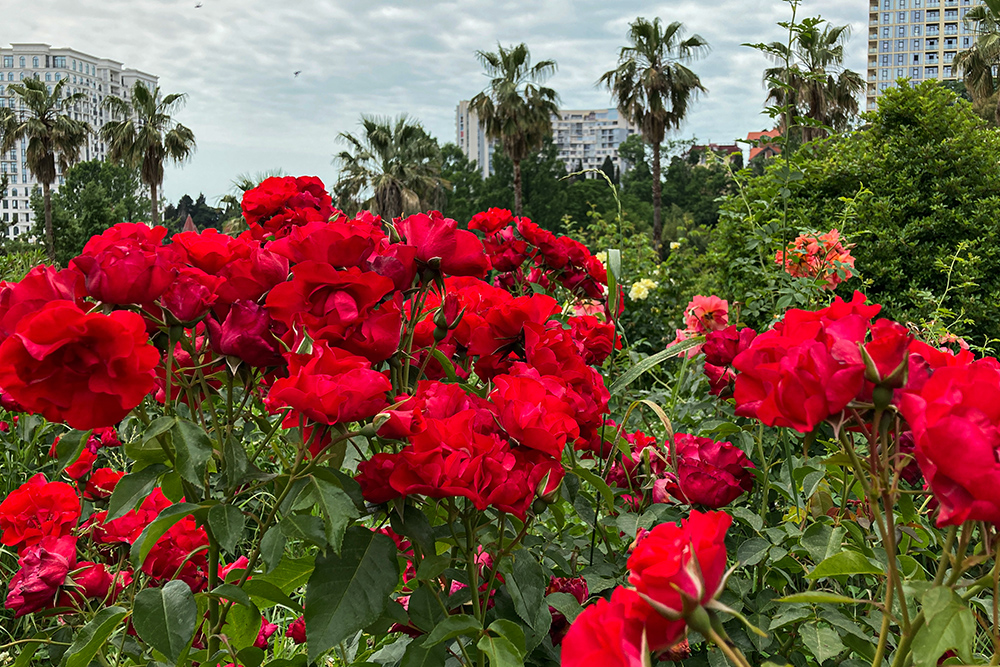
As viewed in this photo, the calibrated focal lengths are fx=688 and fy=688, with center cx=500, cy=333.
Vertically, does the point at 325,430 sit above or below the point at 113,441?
above

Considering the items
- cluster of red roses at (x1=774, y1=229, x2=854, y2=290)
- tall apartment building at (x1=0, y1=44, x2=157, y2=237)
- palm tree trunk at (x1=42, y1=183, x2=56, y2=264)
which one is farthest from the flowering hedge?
tall apartment building at (x1=0, y1=44, x2=157, y2=237)

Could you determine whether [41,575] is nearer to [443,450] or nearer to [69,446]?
[69,446]

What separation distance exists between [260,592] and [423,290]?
390 mm

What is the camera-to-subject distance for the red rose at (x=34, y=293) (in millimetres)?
657

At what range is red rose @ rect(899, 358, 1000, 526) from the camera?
439 mm

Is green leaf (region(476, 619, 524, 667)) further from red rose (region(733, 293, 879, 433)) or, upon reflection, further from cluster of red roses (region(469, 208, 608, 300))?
cluster of red roses (region(469, 208, 608, 300))

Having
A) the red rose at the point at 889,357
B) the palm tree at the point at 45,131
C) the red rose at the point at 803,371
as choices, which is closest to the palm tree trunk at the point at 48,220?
the palm tree at the point at 45,131

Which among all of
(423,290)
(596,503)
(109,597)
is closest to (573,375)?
(423,290)

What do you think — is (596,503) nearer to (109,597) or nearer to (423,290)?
(423,290)

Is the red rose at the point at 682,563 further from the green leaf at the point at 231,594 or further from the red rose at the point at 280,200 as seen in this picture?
the red rose at the point at 280,200

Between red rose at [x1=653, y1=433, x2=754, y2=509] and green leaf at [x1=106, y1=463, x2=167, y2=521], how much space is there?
2.21 feet

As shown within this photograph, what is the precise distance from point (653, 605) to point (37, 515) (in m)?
1.30

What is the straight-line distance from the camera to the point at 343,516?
60cm

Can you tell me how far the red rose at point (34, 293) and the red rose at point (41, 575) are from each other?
601mm
